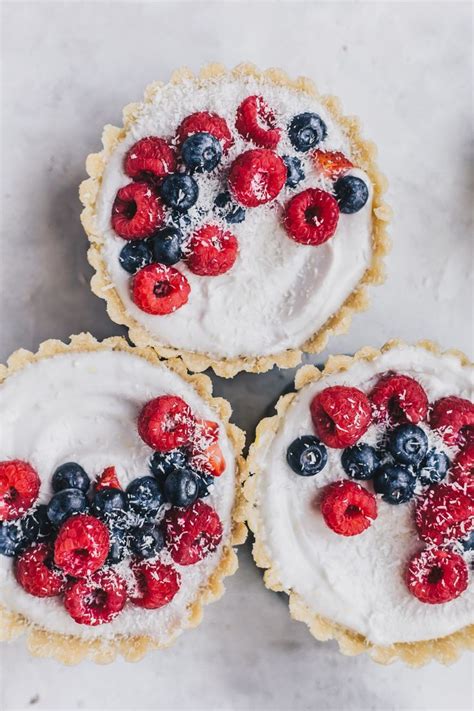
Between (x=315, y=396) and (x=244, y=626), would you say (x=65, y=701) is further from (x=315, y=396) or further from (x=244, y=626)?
(x=315, y=396)

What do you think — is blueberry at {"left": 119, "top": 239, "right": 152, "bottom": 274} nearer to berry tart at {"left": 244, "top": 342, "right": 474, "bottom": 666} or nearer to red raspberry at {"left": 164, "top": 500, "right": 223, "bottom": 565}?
berry tart at {"left": 244, "top": 342, "right": 474, "bottom": 666}

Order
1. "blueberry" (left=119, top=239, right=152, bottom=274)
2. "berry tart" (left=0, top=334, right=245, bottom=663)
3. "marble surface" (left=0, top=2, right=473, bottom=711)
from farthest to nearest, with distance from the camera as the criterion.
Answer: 1. "marble surface" (left=0, top=2, right=473, bottom=711)
2. "blueberry" (left=119, top=239, right=152, bottom=274)
3. "berry tart" (left=0, top=334, right=245, bottom=663)

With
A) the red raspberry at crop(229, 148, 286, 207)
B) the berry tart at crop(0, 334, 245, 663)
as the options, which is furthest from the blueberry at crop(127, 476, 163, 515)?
the red raspberry at crop(229, 148, 286, 207)

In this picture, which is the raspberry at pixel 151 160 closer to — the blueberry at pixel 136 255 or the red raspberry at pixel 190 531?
the blueberry at pixel 136 255

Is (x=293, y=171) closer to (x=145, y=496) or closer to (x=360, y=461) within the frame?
(x=360, y=461)

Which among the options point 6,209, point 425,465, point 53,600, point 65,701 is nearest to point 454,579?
point 425,465

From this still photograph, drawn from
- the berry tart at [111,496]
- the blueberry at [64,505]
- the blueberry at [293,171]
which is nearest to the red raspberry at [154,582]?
the berry tart at [111,496]

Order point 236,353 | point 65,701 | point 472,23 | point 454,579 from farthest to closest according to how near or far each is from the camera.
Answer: point 472,23
point 65,701
point 236,353
point 454,579
